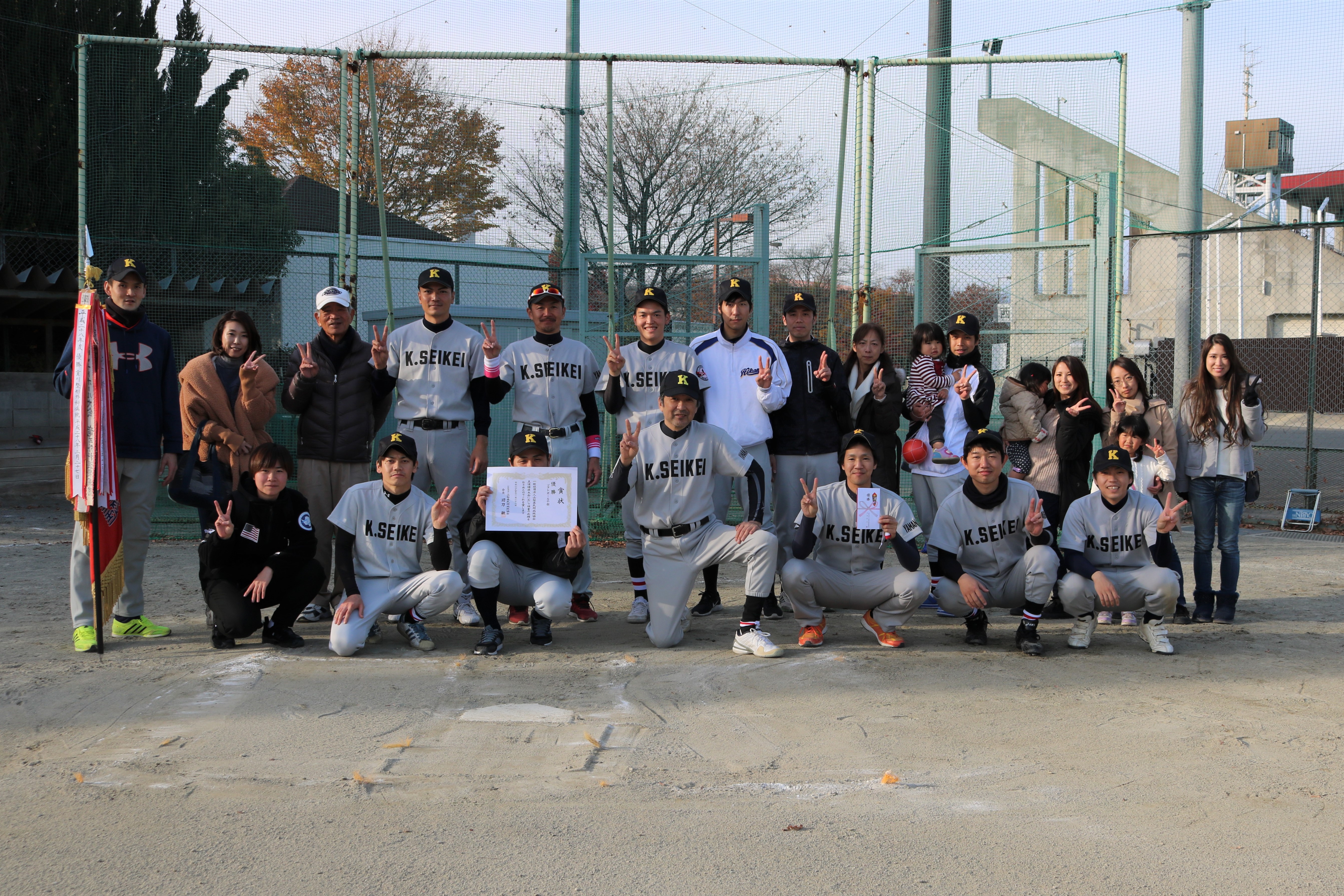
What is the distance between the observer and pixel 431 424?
6.59 meters

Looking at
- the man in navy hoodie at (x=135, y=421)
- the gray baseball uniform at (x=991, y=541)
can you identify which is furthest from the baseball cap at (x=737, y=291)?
the man in navy hoodie at (x=135, y=421)

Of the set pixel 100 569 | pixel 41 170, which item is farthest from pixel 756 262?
pixel 41 170

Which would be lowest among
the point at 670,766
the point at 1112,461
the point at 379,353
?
the point at 670,766

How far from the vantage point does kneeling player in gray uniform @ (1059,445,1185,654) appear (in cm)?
588

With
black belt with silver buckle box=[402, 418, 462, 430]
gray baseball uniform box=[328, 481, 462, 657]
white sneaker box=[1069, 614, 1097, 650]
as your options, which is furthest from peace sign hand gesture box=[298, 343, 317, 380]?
white sneaker box=[1069, 614, 1097, 650]

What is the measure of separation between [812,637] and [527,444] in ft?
6.36

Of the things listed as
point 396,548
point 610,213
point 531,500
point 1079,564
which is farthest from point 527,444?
point 610,213

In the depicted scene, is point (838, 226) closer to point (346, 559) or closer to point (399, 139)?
point (346, 559)

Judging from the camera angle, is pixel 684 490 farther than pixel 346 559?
Yes

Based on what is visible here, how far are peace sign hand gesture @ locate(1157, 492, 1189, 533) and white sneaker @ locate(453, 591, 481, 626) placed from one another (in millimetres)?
3961

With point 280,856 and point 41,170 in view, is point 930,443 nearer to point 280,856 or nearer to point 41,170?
point 280,856

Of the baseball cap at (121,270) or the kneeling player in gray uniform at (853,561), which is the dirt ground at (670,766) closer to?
the kneeling player in gray uniform at (853,561)

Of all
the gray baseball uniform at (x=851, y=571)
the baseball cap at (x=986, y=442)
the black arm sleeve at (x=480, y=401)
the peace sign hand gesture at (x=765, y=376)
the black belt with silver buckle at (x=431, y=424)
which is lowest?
the gray baseball uniform at (x=851, y=571)

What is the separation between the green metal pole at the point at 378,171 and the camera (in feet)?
28.3
